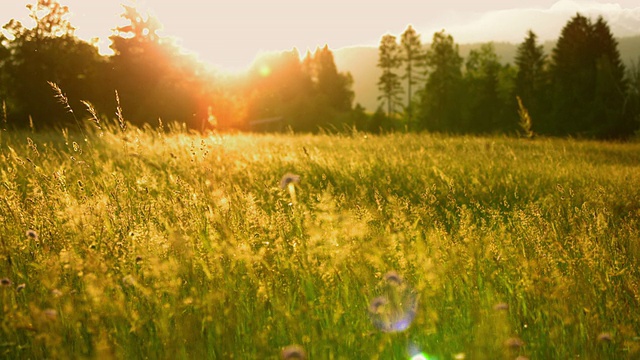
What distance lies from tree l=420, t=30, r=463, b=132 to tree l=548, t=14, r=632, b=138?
12.6 metres

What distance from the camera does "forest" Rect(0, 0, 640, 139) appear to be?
1138 inches

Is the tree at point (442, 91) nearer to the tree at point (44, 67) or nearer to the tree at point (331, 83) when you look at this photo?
the tree at point (331, 83)

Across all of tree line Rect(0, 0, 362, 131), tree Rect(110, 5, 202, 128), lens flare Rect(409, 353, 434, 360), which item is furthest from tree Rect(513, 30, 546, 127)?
lens flare Rect(409, 353, 434, 360)

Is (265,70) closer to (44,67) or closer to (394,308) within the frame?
(44,67)

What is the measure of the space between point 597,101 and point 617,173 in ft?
137

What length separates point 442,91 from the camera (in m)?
63.3

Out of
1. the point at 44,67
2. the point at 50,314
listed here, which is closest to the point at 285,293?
the point at 50,314

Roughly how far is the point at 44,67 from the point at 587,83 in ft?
143

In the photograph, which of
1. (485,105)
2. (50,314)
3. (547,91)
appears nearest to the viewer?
(50,314)

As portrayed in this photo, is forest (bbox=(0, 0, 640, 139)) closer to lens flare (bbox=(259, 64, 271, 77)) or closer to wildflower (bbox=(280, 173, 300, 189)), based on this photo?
wildflower (bbox=(280, 173, 300, 189))

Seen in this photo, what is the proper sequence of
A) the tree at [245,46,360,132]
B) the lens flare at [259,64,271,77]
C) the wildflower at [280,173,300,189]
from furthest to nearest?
1. the lens flare at [259,64,271,77]
2. the tree at [245,46,360,132]
3. the wildflower at [280,173,300,189]

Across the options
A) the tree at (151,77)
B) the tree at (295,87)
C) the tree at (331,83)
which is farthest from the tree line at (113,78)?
the tree at (331,83)

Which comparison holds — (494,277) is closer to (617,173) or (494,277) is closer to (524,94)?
(617,173)

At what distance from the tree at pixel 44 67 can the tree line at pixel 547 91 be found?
1033 inches
